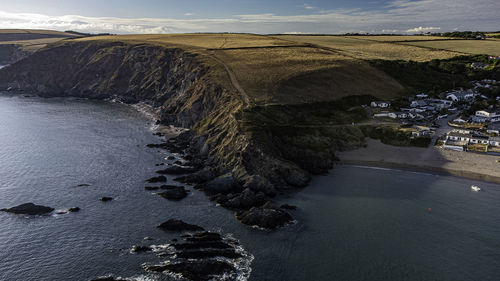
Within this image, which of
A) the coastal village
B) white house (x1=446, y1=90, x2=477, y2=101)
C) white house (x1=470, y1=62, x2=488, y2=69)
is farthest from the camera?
white house (x1=470, y1=62, x2=488, y2=69)

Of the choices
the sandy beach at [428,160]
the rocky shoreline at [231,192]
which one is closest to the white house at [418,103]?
the sandy beach at [428,160]

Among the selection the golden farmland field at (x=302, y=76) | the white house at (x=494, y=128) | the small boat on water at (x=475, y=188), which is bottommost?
the small boat on water at (x=475, y=188)

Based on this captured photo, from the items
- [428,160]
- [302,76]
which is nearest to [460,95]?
[428,160]

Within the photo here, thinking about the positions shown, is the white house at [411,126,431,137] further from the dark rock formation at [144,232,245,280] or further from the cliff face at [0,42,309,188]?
the dark rock formation at [144,232,245,280]

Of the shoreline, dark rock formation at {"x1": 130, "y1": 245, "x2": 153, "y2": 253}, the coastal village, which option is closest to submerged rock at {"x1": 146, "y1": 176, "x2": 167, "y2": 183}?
dark rock formation at {"x1": 130, "y1": 245, "x2": 153, "y2": 253}

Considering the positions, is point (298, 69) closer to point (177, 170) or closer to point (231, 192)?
point (177, 170)

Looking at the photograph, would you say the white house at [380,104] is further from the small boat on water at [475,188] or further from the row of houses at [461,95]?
the small boat on water at [475,188]
